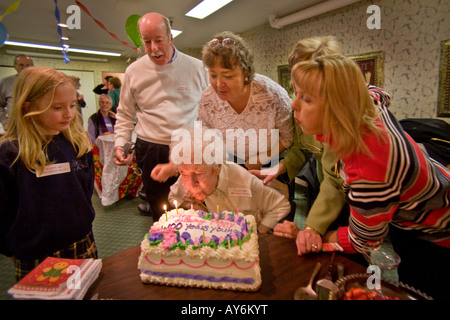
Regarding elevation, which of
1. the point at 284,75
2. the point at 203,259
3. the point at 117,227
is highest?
the point at 284,75

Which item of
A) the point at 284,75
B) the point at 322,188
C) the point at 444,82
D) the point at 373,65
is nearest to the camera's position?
the point at 322,188

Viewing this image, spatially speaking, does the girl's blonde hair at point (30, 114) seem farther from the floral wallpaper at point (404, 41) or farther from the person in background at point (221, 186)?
the floral wallpaper at point (404, 41)

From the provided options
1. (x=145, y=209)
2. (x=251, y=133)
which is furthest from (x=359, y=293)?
(x=145, y=209)

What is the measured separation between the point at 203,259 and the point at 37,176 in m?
0.92

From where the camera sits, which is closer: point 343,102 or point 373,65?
point 343,102

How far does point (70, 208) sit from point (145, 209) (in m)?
2.60

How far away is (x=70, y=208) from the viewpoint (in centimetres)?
139

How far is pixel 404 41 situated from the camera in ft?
11.8

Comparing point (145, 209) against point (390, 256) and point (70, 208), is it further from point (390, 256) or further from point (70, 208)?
point (390, 256)

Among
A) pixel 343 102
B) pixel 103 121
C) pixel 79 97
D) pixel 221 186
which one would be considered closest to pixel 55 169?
pixel 221 186

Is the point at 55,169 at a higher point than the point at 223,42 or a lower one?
lower

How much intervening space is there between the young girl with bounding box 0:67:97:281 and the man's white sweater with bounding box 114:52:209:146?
88cm

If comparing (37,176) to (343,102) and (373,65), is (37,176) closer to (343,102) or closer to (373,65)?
(343,102)

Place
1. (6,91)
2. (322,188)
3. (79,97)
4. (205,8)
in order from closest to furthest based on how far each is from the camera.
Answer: (322,188) → (6,91) → (79,97) → (205,8)
